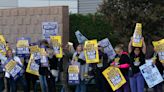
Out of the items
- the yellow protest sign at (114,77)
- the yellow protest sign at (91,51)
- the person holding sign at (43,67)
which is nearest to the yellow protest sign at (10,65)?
the person holding sign at (43,67)

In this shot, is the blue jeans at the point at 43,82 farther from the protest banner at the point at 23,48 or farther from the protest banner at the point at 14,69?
the protest banner at the point at 23,48

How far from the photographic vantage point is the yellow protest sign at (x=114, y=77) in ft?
44.9

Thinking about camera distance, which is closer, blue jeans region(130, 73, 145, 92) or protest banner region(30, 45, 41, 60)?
blue jeans region(130, 73, 145, 92)

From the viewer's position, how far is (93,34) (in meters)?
18.2

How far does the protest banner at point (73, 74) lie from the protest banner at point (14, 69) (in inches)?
60.0

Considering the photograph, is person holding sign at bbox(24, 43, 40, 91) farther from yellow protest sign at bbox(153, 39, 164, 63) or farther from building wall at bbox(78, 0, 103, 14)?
building wall at bbox(78, 0, 103, 14)

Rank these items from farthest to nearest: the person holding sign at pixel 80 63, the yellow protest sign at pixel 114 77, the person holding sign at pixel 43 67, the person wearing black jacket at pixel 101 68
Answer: the person holding sign at pixel 43 67, the person holding sign at pixel 80 63, the person wearing black jacket at pixel 101 68, the yellow protest sign at pixel 114 77

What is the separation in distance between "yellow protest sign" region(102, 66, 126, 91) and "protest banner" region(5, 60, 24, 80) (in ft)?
8.82

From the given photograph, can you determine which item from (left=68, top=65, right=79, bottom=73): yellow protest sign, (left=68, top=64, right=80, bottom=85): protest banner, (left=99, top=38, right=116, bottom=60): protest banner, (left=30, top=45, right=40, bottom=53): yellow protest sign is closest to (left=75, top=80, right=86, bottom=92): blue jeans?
(left=68, top=64, right=80, bottom=85): protest banner

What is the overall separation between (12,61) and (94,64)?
257 cm

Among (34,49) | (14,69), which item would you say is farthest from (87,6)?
(14,69)

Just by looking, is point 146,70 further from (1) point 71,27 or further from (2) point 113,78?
(1) point 71,27

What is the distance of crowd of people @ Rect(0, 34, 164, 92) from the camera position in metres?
13.5

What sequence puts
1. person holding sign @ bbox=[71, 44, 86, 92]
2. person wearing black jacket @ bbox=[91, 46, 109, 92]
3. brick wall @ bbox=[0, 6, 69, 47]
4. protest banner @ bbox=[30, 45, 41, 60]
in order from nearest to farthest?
person wearing black jacket @ bbox=[91, 46, 109, 92] < person holding sign @ bbox=[71, 44, 86, 92] < protest banner @ bbox=[30, 45, 41, 60] < brick wall @ bbox=[0, 6, 69, 47]
